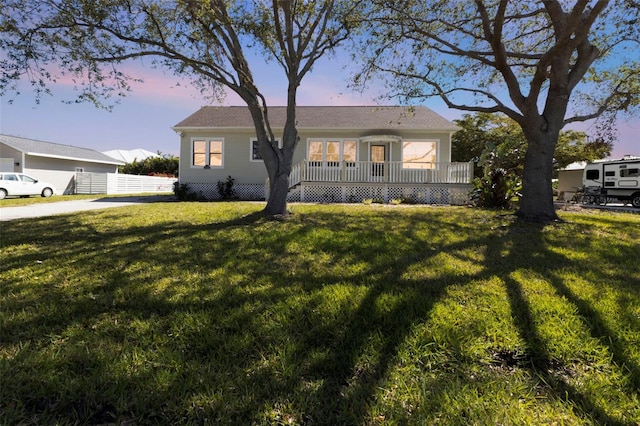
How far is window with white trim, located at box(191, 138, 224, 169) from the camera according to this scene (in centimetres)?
1691

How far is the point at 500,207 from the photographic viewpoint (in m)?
10.6

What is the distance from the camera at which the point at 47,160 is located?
928 inches

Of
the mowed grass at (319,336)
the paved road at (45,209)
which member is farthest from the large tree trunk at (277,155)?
the paved road at (45,209)

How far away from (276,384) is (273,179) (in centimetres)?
616

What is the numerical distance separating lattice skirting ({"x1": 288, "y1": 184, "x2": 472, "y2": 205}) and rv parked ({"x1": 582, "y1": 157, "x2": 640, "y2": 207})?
11249 mm

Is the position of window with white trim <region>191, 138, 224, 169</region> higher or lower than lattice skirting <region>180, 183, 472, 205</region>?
higher

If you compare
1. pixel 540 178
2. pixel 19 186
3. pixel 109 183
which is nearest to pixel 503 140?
pixel 540 178

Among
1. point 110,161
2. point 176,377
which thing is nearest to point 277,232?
point 176,377

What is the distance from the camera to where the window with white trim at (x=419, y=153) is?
1652 cm

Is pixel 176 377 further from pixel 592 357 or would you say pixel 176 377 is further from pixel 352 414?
pixel 592 357

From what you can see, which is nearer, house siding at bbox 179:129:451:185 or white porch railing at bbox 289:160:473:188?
Result: white porch railing at bbox 289:160:473:188

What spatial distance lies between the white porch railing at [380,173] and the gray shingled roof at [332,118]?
2602mm

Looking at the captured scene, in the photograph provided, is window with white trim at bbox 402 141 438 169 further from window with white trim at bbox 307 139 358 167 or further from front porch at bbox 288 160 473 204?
window with white trim at bbox 307 139 358 167

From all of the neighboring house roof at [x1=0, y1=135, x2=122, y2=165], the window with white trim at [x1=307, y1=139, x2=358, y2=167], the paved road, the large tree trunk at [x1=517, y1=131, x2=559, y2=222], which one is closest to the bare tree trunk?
the large tree trunk at [x1=517, y1=131, x2=559, y2=222]
